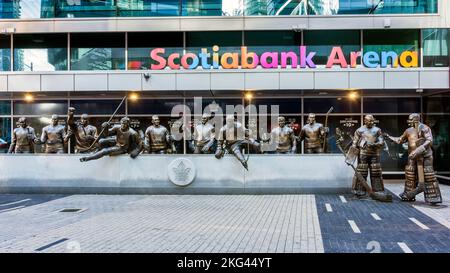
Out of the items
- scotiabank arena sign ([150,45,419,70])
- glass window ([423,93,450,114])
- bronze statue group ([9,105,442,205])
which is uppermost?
scotiabank arena sign ([150,45,419,70])

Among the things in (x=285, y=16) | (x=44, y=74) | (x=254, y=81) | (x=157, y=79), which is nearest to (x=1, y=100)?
(x=44, y=74)

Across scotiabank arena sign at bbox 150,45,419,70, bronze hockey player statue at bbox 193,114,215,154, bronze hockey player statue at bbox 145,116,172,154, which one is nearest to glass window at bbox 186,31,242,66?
scotiabank arena sign at bbox 150,45,419,70

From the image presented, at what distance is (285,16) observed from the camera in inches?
749

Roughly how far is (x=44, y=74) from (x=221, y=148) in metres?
9.60

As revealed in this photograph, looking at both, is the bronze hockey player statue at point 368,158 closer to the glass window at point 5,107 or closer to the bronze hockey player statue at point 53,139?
the bronze hockey player statue at point 53,139

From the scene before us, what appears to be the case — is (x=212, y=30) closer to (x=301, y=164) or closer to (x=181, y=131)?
(x=181, y=131)

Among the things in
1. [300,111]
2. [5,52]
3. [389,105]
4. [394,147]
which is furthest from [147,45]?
[394,147]

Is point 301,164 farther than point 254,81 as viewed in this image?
No

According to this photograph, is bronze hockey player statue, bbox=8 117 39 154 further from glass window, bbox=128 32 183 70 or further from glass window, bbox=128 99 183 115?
glass window, bbox=128 32 183 70

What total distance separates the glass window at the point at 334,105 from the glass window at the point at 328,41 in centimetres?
160

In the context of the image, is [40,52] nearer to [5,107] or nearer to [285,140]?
[5,107]

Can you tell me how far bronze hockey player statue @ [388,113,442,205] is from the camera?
11.0m

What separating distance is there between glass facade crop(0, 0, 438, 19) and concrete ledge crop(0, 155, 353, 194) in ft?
26.6
